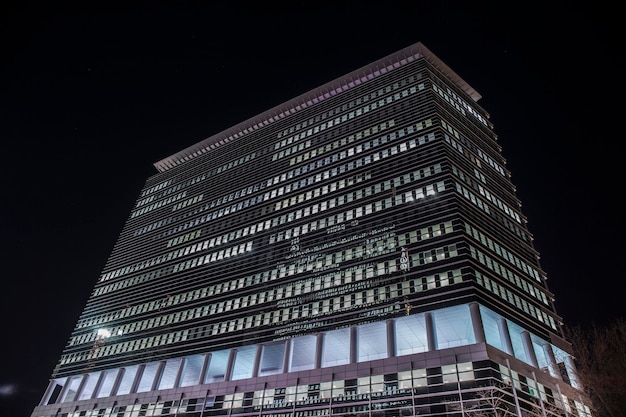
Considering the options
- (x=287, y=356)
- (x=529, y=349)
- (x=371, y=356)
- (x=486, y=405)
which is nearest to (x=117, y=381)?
(x=287, y=356)

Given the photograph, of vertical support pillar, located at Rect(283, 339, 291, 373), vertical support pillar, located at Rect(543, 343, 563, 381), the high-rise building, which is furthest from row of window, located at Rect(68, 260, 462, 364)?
vertical support pillar, located at Rect(543, 343, 563, 381)

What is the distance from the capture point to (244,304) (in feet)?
252

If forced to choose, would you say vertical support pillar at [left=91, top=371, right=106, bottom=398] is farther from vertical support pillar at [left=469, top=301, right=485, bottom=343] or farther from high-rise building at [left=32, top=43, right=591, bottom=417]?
vertical support pillar at [left=469, top=301, right=485, bottom=343]

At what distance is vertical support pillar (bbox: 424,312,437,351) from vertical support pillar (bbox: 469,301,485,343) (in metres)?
4.71

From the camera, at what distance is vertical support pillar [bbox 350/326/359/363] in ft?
194

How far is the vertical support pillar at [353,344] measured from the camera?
59.2 metres

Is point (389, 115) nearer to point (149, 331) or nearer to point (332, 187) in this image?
point (332, 187)

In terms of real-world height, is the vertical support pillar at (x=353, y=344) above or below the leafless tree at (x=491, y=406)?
above

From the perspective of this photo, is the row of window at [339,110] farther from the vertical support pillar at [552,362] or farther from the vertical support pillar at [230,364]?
the vertical support pillar at [552,362]

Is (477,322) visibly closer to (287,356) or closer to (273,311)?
(287,356)

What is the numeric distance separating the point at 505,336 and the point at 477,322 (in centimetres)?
587

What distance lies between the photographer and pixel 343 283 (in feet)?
220

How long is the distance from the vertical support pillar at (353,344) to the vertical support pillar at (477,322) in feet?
50.2

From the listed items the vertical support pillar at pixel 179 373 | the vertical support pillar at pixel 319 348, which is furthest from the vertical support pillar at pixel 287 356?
the vertical support pillar at pixel 179 373
